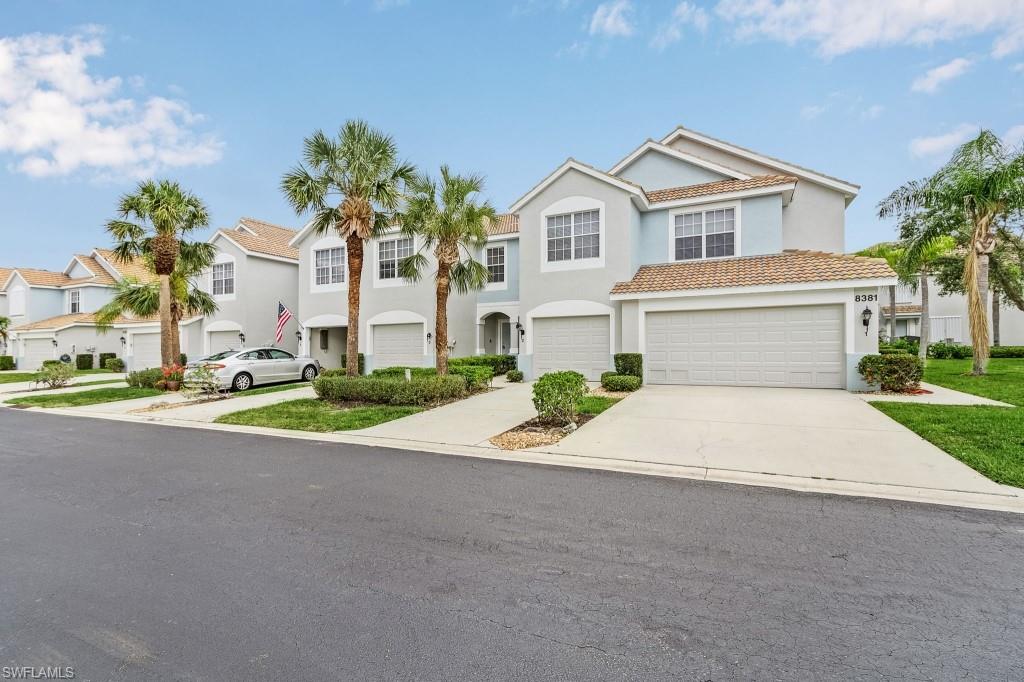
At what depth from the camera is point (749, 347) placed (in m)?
14.5

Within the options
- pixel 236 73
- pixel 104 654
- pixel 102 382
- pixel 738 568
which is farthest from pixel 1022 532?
pixel 102 382

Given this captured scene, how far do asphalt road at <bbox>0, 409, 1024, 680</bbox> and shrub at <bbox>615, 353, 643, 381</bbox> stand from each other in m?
9.36

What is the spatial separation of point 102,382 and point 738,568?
87.0ft

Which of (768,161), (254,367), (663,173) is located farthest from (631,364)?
(254,367)

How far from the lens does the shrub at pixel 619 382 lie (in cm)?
1383

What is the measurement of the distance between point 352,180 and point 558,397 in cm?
889

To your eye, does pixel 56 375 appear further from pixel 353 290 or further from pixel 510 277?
pixel 510 277

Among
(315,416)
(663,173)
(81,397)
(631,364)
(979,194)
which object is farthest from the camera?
(663,173)

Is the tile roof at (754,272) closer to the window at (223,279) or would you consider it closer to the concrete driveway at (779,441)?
the concrete driveway at (779,441)

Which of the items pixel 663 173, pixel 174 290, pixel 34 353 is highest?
pixel 663 173

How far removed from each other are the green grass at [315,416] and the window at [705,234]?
37.5 feet

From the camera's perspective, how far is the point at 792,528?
4395mm

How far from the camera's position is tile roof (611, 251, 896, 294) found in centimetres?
1355

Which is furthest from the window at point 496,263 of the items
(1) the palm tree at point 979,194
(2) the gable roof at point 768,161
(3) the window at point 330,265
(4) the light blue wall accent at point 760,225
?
(1) the palm tree at point 979,194
